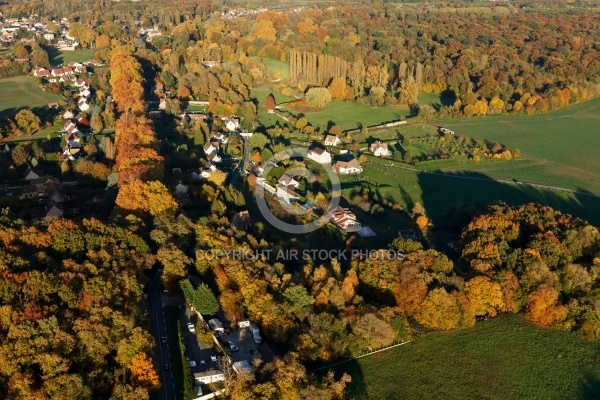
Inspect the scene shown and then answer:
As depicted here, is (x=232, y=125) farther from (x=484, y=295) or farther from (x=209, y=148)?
(x=484, y=295)

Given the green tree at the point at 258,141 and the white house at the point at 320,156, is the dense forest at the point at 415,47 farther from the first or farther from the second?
the white house at the point at 320,156

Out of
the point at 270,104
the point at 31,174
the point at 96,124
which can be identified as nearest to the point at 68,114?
the point at 96,124

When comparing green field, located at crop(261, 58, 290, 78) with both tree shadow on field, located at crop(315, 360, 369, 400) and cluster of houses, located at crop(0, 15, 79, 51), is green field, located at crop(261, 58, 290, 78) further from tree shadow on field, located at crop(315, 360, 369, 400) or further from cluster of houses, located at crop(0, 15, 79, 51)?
tree shadow on field, located at crop(315, 360, 369, 400)

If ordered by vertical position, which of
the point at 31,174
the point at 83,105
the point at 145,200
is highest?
the point at 83,105

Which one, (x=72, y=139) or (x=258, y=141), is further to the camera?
(x=258, y=141)

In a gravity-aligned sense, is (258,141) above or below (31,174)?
above

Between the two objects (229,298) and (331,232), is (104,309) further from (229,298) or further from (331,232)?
(331,232)

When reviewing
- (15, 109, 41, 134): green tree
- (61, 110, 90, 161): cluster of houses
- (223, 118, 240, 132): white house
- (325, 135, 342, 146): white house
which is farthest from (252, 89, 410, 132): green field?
(15, 109, 41, 134): green tree
